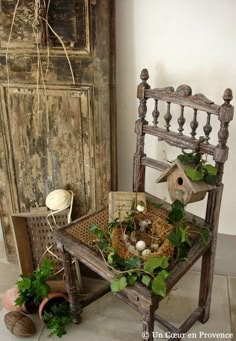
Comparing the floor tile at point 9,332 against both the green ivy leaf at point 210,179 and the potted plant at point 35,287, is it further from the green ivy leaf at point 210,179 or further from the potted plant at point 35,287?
the green ivy leaf at point 210,179

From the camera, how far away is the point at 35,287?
159 centimetres

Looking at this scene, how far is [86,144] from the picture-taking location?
5.26ft

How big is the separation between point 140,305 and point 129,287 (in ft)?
0.21

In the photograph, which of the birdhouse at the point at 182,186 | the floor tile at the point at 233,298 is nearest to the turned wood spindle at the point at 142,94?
the birdhouse at the point at 182,186

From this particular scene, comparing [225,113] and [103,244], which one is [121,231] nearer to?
[103,244]

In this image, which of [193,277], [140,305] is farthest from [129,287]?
[193,277]

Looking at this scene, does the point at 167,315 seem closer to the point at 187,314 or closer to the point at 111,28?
the point at 187,314

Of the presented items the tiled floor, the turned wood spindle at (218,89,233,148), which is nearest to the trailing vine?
the turned wood spindle at (218,89,233,148)

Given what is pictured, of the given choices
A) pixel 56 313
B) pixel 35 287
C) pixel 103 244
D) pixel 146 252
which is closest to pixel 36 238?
pixel 35 287

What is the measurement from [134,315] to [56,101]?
3.24 feet

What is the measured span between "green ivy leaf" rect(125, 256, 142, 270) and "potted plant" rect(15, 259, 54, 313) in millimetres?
549

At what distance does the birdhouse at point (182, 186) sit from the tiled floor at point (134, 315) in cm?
63

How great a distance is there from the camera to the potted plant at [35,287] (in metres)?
1.58

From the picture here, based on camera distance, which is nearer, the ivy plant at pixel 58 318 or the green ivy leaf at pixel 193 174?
the green ivy leaf at pixel 193 174
